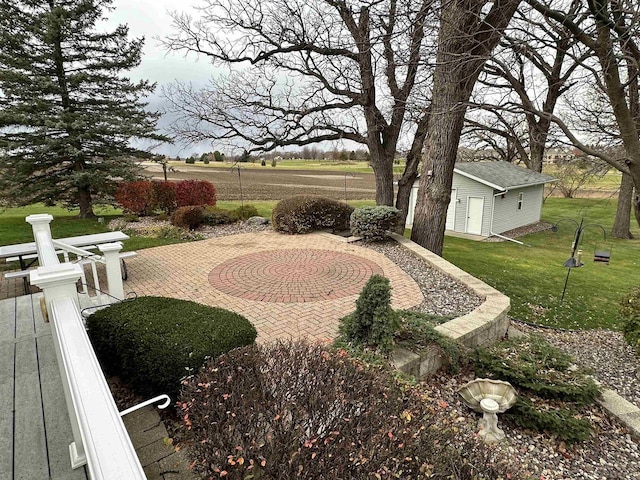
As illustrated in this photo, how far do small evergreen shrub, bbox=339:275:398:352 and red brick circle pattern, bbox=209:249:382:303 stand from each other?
177cm

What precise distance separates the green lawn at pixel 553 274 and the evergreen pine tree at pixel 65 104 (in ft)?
41.1

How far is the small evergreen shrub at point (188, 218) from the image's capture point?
431 inches

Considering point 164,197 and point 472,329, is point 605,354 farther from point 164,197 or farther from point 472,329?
point 164,197

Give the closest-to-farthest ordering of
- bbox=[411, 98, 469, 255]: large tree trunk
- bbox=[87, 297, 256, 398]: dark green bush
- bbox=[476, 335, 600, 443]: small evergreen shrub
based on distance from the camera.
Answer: bbox=[87, 297, 256, 398]: dark green bush, bbox=[476, 335, 600, 443]: small evergreen shrub, bbox=[411, 98, 469, 255]: large tree trunk

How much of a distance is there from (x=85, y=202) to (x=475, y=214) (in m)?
17.3

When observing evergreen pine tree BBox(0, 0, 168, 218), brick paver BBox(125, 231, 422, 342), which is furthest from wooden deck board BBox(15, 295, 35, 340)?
evergreen pine tree BBox(0, 0, 168, 218)

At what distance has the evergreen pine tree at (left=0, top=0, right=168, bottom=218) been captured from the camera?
1120 cm

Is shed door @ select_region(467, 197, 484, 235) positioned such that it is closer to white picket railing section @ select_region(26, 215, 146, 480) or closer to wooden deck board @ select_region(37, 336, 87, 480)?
wooden deck board @ select_region(37, 336, 87, 480)

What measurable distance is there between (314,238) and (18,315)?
687 cm

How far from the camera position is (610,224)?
73.0 ft

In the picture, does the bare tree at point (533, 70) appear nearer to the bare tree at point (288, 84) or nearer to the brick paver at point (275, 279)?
the bare tree at point (288, 84)

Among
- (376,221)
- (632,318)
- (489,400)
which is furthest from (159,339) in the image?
(376,221)

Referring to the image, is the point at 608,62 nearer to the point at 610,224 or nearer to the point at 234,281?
the point at 234,281

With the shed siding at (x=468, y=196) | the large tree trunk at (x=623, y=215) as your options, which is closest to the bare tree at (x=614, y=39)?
the shed siding at (x=468, y=196)
